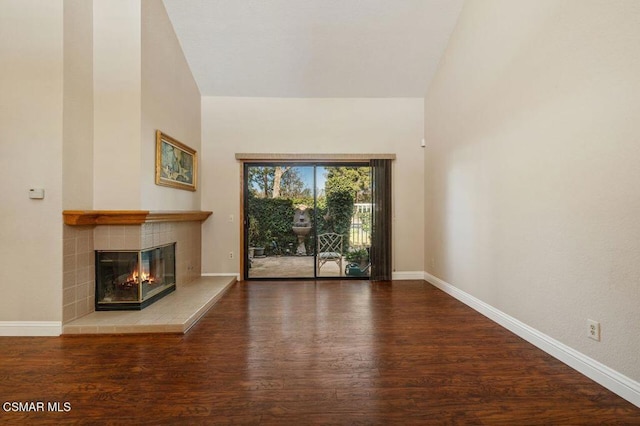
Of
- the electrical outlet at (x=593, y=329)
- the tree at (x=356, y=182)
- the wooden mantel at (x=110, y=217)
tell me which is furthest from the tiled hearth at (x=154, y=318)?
the electrical outlet at (x=593, y=329)

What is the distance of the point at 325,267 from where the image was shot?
204 inches

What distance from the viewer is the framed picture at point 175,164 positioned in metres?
3.51

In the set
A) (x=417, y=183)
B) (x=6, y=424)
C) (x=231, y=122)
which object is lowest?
(x=6, y=424)

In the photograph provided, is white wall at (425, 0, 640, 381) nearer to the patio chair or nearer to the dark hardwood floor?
the dark hardwood floor

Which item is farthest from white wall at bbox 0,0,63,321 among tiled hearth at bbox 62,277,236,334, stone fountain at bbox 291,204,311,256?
stone fountain at bbox 291,204,311,256

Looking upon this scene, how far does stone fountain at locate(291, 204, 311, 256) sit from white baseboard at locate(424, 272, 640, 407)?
9.13 ft

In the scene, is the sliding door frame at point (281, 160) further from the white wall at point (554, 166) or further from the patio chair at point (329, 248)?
the white wall at point (554, 166)

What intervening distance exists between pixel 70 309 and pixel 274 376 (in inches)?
90.0

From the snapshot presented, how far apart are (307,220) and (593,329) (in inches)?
151

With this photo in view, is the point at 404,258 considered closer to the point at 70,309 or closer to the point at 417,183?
the point at 417,183

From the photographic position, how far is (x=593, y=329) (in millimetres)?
2045

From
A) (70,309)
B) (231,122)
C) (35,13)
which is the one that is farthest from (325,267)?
(35,13)

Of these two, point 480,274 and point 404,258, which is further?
point 404,258

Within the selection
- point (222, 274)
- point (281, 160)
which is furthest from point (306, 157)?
point (222, 274)
